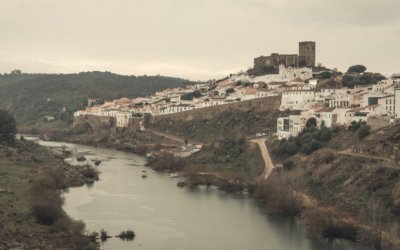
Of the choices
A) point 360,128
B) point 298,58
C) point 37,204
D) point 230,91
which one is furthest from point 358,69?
point 37,204

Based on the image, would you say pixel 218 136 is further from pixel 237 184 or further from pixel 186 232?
pixel 186 232

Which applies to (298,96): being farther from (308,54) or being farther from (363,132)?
(308,54)

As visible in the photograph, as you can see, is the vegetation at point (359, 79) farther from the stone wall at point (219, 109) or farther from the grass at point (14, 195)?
the grass at point (14, 195)

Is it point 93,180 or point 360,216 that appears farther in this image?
point 93,180

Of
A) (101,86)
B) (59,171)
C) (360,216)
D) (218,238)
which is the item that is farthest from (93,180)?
(101,86)

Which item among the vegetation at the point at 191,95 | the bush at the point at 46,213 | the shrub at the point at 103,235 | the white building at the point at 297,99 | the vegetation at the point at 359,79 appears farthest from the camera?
the vegetation at the point at 191,95

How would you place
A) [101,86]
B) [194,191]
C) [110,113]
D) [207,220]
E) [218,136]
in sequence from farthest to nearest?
[101,86], [110,113], [218,136], [194,191], [207,220]

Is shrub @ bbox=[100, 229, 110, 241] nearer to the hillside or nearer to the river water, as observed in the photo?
the river water

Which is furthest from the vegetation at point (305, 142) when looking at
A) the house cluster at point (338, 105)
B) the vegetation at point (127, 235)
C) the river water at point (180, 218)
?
the vegetation at point (127, 235)
